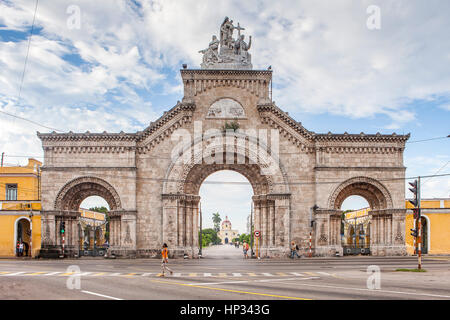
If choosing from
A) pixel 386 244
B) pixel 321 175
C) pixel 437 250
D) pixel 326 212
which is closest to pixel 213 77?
pixel 321 175

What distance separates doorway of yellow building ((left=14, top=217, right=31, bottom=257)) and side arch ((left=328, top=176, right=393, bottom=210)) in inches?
1062

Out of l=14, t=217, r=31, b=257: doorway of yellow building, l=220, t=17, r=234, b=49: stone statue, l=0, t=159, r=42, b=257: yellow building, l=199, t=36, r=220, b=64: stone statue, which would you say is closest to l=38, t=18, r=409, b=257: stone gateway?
l=199, t=36, r=220, b=64: stone statue

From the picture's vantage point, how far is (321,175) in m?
38.8

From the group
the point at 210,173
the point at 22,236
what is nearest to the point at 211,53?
the point at 210,173

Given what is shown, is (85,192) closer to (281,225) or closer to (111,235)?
(111,235)

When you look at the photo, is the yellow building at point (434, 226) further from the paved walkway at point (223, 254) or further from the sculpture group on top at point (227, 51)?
the sculpture group on top at point (227, 51)

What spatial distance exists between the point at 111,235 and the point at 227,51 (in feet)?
62.2

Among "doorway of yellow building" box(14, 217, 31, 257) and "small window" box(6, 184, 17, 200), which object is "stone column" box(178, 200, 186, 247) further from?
"small window" box(6, 184, 17, 200)

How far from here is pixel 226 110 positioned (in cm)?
3997

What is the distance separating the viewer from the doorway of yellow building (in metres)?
40.2

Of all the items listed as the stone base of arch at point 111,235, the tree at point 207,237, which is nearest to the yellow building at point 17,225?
the stone base of arch at point 111,235

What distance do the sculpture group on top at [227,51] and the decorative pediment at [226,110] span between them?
3224 millimetres

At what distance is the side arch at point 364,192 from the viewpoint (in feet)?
127
